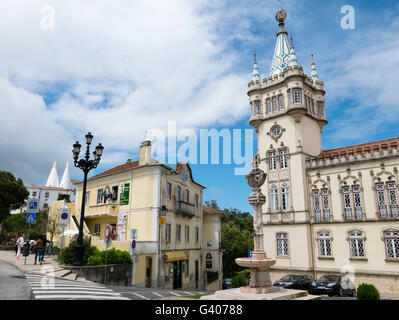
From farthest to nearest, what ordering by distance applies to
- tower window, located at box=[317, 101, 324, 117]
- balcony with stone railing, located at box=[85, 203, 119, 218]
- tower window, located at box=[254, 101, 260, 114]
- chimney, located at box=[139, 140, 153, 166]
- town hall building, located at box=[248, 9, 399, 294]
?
1. tower window, located at box=[317, 101, 324, 117]
2. tower window, located at box=[254, 101, 260, 114]
3. balcony with stone railing, located at box=[85, 203, 119, 218]
4. chimney, located at box=[139, 140, 153, 166]
5. town hall building, located at box=[248, 9, 399, 294]

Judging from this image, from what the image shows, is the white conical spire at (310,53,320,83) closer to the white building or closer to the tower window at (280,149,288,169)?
the tower window at (280,149,288,169)

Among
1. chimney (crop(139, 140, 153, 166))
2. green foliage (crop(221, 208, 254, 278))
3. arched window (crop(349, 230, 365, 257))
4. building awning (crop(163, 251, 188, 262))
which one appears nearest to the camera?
arched window (crop(349, 230, 365, 257))

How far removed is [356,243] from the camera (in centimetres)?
2505

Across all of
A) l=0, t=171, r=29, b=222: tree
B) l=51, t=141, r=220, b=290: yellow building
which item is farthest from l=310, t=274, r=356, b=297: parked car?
l=0, t=171, r=29, b=222: tree

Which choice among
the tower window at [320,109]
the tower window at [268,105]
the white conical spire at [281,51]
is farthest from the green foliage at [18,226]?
the tower window at [320,109]

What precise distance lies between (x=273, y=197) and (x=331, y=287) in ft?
37.3

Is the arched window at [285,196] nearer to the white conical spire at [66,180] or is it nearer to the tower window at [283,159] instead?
the tower window at [283,159]

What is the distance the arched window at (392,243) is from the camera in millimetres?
23125

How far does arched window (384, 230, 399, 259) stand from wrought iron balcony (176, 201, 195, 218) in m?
17.8

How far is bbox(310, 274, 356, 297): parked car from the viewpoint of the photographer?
19.7 metres

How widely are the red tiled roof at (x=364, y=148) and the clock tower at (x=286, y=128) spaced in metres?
2.04

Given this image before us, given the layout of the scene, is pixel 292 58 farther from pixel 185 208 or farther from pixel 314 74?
pixel 185 208
